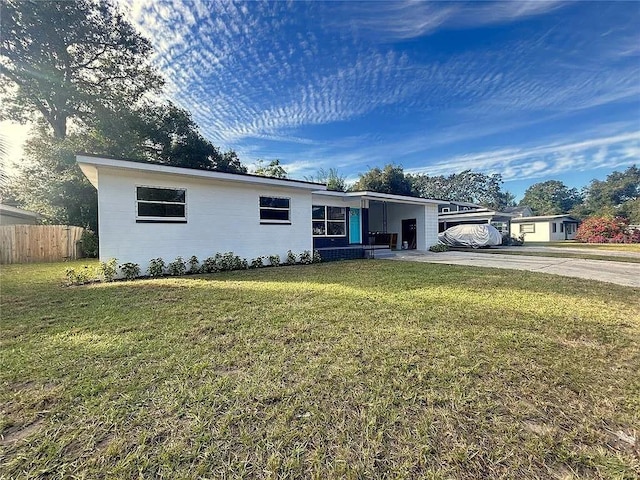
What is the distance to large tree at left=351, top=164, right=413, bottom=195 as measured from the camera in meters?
27.6

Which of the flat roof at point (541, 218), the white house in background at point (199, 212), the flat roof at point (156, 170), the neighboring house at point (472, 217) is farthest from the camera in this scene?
the flat roof at point (541, 218)

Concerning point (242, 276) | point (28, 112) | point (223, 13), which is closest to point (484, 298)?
point (242, 276)

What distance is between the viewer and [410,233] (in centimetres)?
1745

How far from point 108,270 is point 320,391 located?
24.9ft

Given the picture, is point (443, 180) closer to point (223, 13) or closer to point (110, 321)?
point (223, 13)

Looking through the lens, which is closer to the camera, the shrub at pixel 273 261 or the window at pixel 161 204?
the window at pixel 161 204

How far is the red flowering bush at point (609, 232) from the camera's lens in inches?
944

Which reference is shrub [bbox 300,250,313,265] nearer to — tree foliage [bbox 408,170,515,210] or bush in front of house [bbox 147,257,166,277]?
bush in front of house [bbox 147,257,166,277]

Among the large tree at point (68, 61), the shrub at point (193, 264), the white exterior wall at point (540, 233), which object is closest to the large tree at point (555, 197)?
the white exterior wall at point (540, 233)

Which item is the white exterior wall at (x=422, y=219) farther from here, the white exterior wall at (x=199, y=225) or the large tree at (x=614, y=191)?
the large tree at (x=614, y=191)

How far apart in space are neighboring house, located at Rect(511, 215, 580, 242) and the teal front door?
2496 cm

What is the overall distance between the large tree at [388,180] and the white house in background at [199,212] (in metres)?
14.5

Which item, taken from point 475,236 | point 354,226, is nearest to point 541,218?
point 475,236

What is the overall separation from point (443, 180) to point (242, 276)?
196 feet
